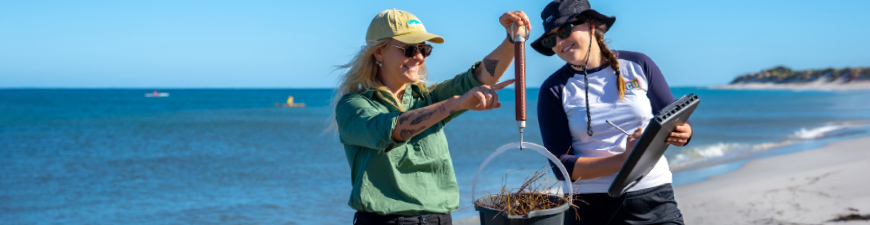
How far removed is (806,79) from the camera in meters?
97.0

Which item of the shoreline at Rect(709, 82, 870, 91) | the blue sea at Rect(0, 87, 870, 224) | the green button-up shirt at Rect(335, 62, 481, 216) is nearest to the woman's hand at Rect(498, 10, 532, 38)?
the green button-up shirt at Rect(335, 62, 481, 216)

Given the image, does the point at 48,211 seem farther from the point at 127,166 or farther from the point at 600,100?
the point at 600,100

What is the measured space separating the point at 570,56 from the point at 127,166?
1274 centimetres

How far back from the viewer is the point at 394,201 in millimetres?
2531

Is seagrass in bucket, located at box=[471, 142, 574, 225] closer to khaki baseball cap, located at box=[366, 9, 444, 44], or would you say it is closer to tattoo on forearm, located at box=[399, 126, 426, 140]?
tattoo on forearm, located at box=[399, 126, 426, 140]

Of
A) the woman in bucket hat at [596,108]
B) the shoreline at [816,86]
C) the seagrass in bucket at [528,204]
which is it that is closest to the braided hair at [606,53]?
the woman in bucket hat at [596,108]

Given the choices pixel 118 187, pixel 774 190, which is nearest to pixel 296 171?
pixel 118 187

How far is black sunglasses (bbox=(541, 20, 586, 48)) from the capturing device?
266 centimetres

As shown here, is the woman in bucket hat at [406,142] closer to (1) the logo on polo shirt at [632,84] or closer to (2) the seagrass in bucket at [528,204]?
(2) the seagrass in bucket at [528,204]

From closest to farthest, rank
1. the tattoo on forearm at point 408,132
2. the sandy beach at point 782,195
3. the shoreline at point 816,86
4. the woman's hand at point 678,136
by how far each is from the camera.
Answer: the tattoo on forearm at point 408,132, the woman's hand at point 678,136, the sandy beach at point 782,195, the shoreline at point 816,86

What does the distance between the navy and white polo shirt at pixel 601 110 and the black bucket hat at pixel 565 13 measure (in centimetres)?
18

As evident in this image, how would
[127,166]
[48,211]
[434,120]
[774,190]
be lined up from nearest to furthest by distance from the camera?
[434,120], [774,190], [48,211], [127,166]

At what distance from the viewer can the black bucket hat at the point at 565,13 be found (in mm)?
2658

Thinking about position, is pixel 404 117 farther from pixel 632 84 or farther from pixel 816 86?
pixel 816 86
